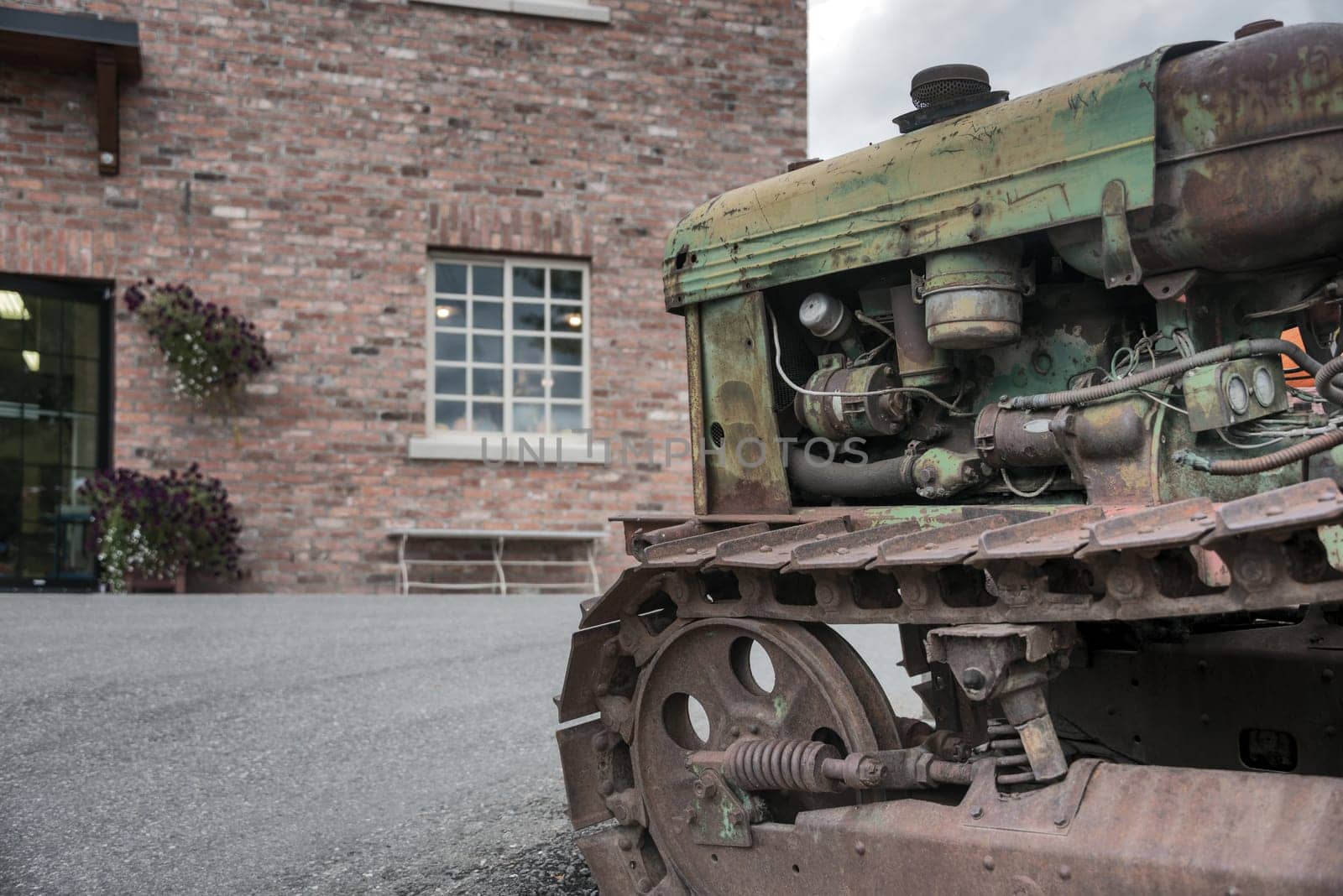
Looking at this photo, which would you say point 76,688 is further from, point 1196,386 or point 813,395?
point 1196,386

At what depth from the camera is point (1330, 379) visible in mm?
2156

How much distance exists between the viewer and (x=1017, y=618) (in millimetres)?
2129

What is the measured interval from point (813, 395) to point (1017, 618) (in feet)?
3.32

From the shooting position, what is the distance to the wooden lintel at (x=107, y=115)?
29.3ft

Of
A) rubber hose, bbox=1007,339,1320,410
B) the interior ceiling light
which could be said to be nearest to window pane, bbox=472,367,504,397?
the interior ceiling light

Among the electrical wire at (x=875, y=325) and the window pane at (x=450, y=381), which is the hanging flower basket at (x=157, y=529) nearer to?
the window pane at (x=450, y=381)

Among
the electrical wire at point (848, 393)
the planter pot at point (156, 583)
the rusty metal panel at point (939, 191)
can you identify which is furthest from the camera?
the planter pot at point (156, 583)

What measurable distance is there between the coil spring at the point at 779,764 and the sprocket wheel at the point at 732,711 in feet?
0.28

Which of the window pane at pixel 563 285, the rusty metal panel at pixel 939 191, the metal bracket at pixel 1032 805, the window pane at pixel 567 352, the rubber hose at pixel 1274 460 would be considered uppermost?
the window pane at pixel 563 285

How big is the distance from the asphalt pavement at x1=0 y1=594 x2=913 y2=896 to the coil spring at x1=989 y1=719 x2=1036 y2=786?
4.66ft

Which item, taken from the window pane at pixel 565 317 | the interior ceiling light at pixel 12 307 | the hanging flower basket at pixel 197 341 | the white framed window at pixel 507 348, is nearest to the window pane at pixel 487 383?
the white framed window at pixel 507 348

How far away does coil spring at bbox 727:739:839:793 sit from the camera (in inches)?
95.0

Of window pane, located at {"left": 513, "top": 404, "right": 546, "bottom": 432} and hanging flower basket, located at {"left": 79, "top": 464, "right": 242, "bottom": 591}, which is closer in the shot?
hanging flower basket, located at {"left": 79, "top": 464, "right": 242, "bottom": 591}

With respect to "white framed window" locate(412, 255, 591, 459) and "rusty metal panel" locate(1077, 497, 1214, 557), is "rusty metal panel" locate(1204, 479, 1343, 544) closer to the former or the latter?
"rusty metal panel" locate(1077, 497, 1214, 557)
